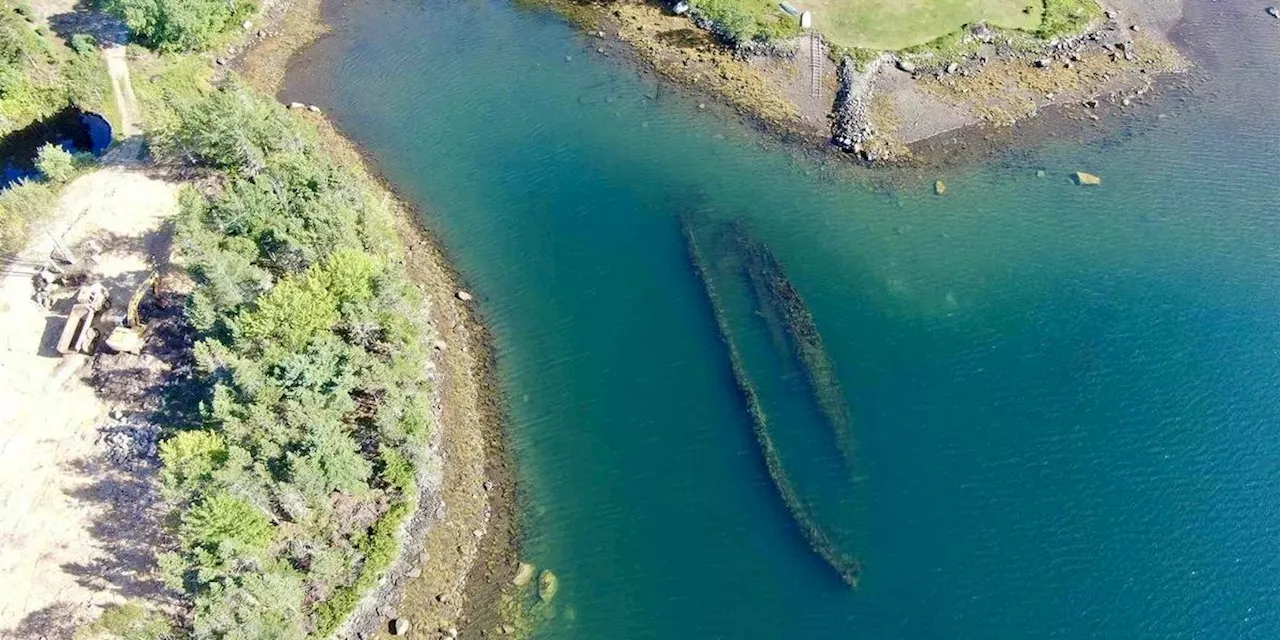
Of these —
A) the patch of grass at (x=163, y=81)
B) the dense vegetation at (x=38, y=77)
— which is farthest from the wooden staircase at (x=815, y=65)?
the dense vegetation at (x=38, y=77)

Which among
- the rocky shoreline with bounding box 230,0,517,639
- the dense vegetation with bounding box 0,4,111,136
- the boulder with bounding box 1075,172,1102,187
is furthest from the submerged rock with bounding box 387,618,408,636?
the boulder with bounding box 1075,172,1102,187

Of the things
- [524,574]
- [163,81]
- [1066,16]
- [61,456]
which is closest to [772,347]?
[524,574]

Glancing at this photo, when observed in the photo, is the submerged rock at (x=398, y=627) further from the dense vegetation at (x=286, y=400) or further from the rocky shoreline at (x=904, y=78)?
the rocky shoreline at (x=904, y=78)

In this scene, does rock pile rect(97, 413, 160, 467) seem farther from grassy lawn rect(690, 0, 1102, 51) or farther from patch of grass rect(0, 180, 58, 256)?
grassy lawn rect(690, 0, 1102, 51)

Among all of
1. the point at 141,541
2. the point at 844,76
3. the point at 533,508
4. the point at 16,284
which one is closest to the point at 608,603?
→ the point at 533,508

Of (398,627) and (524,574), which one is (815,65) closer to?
(524,574)

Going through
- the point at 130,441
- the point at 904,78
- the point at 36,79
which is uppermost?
the point at 36,79
